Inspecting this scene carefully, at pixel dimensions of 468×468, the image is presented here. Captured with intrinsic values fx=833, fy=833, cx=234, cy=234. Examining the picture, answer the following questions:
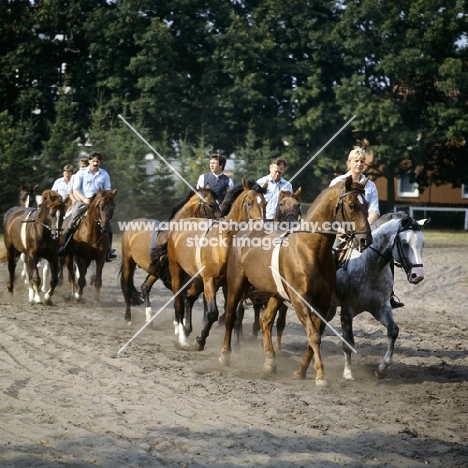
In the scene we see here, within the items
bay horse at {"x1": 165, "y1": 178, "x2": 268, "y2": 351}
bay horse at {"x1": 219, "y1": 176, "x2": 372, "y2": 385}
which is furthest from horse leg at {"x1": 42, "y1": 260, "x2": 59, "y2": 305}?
bay horse at {"x1": 219, "y1": 176, "x2": 372, "y2": 385}

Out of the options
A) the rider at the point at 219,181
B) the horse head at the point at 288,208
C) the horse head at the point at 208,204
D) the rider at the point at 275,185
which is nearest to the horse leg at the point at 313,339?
the horse head at the point at 288,208

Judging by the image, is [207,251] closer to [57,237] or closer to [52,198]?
[57,237]

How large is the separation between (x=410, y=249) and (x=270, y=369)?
2025mm

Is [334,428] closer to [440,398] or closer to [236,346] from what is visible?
[440,398]

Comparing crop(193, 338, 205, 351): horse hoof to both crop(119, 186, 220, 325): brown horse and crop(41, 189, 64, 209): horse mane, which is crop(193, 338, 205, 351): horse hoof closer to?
crop(119, 186, 220, 325): brown horse

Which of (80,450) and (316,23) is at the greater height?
(316,23)

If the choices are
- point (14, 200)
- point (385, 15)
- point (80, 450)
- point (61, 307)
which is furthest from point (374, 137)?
point (80, 450)

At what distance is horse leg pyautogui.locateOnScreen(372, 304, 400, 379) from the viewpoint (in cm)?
888

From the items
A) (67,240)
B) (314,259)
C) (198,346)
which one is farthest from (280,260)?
(67,240)

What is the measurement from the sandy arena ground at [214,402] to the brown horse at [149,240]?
730 millimetres

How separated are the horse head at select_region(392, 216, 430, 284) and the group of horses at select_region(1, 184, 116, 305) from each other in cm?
648

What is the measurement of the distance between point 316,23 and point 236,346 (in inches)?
1172

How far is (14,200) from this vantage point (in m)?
30.0

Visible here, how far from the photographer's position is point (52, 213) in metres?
14.4
